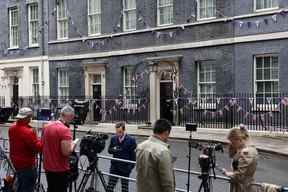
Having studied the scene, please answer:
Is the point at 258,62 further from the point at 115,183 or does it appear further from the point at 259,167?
the point at 115,183

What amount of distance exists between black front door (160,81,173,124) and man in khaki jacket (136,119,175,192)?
959 inches

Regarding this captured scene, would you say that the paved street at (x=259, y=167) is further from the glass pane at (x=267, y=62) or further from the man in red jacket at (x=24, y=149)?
the glass pane at (x=267, y=62)

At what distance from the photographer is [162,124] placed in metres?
7.00

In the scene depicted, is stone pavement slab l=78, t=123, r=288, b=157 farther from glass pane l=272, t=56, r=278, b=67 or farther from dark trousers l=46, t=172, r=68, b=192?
dark trousers l=46, t=172, r=68, b=192

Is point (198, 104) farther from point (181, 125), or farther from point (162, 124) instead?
point (162, 124)

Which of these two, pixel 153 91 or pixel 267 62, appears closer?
pixel 267 62

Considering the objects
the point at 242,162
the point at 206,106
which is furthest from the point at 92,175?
the point at 206,106

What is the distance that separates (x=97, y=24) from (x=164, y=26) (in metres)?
6.45

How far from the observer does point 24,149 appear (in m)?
9.76

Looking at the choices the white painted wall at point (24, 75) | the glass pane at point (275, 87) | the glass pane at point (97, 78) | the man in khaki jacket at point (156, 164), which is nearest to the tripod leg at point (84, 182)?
the man in khaki jacket at point (156, 164)

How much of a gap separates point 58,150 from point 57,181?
1.65 ft

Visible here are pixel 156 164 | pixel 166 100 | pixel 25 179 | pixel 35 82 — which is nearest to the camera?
pixel 156 164

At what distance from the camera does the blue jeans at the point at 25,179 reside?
988cm

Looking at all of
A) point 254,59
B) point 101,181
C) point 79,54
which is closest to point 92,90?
point 79,54
